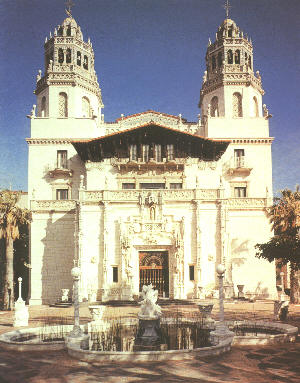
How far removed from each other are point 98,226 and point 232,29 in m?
26.1

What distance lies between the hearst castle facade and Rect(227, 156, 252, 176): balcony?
0.10m

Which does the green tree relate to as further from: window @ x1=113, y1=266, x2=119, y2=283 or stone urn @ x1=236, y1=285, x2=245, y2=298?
window @ x1=113, y1=266, x2=119, y2=283

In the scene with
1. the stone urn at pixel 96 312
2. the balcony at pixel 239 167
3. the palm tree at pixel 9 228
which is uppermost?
the balcony at pixel 239 167

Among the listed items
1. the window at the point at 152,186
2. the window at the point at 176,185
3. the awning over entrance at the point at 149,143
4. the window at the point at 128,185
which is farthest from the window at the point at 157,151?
the window at the point at 128,185

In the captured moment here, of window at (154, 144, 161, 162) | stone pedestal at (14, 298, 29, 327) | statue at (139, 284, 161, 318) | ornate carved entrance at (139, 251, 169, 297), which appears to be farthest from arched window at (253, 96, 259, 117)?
stone pedestal at (14, 298, 29, 327)

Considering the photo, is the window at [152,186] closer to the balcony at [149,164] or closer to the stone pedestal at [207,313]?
the balcony at [149,164]

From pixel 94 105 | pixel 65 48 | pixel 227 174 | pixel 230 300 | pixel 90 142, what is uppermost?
pixel 65 48

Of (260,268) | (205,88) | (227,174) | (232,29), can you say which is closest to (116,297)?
(260,268)

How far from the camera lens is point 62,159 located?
41.6 meters

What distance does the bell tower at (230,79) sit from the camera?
42.8m

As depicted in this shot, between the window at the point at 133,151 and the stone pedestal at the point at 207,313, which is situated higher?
the window at the point at 133,151

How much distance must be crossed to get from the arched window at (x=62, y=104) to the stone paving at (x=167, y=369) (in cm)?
2965

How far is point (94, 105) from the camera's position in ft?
147

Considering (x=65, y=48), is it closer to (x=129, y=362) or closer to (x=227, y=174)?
(x=227, y=174)
